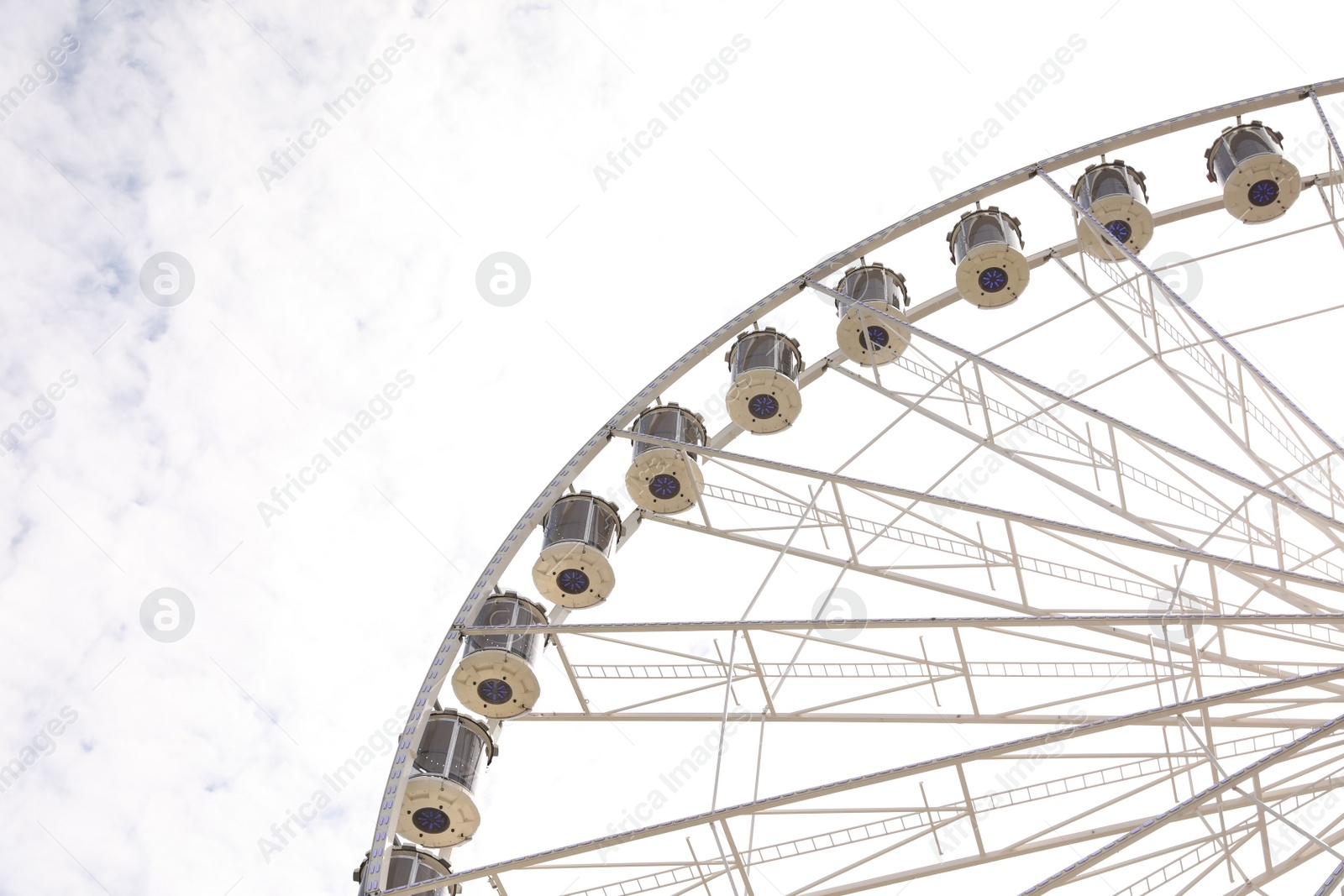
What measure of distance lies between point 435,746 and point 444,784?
1.41 feet

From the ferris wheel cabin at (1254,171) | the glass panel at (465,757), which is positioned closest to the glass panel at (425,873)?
the glass panel at (465,757)

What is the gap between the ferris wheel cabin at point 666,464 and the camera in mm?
15875

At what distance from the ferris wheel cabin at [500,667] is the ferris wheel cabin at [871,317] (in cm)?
567

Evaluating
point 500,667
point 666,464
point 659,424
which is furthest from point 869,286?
point 500,667

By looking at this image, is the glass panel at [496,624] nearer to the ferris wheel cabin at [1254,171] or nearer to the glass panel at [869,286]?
the glass panel at [869,286]

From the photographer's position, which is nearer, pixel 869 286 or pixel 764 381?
pixel 764 381

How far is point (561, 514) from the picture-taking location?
50.1 ft

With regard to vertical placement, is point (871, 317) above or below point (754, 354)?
above

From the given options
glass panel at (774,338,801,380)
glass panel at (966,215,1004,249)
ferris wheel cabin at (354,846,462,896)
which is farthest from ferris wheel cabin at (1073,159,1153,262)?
ferris wheel cabin at (354,846,462,896)

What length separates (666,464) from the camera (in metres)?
16.0

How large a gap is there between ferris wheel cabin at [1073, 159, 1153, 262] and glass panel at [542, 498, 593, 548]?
7189 millimetres

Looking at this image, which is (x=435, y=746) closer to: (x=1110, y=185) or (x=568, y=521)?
(x=568, y=521)

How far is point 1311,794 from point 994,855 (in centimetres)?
277

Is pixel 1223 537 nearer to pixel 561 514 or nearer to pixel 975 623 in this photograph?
pixel 975 623
